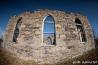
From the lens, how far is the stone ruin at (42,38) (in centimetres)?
507

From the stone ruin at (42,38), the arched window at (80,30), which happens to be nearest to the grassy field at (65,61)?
the stone ruin at (42,38)

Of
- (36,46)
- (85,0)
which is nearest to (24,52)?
(36,46)

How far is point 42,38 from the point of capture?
16.8ft

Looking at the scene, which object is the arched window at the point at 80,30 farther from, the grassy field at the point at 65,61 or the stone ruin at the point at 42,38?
the grassy field at the point at 65,61

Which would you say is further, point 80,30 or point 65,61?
point 80,30

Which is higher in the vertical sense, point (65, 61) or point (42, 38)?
point (42, 38)

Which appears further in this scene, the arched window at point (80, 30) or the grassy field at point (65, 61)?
the arched window at point (80, 30)

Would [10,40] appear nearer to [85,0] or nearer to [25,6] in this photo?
[25,6]

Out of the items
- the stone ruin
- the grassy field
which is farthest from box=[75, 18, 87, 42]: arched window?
the grassy field

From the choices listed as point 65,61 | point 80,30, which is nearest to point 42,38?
point 65,61

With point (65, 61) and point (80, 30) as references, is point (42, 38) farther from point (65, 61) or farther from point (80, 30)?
point (80, 30)

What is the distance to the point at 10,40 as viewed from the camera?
5441 mm

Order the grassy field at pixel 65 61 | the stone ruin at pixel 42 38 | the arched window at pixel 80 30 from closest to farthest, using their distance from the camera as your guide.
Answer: the grassy field at pixel 65 61
the stone ruin at pixel 42 38
the arched window at pixel 80 30

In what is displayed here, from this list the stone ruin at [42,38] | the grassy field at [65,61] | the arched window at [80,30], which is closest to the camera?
the grassy field at [65,61]
